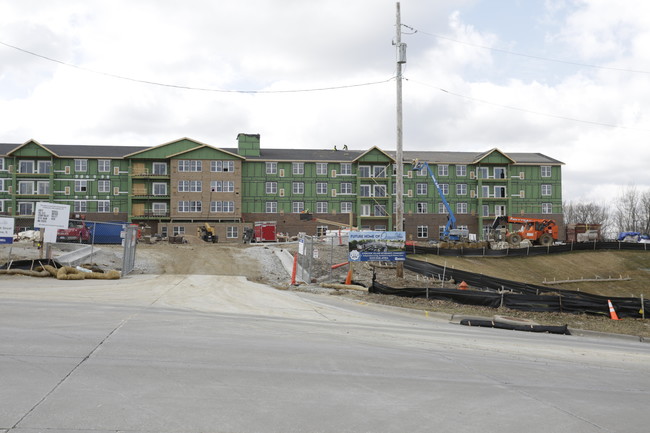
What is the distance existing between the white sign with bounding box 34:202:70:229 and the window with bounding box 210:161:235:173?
4808 centimetres

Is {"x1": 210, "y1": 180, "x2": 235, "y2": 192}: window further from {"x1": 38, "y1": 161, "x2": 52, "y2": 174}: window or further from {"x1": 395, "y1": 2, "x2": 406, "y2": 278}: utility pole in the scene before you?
{"x1": 395, "y1": 2, "x2": 406, "y2": 278}: utility pole

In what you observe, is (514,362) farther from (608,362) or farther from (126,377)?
(126,377)

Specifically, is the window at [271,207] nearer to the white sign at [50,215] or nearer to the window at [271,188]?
the window at [271,188]

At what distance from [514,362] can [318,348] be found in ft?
11.9

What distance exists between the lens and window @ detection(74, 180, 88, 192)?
A: 69.7m

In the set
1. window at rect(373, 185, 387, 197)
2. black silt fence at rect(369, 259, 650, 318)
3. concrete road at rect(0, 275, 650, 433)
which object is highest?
window at rect(373, 185, 387, 197)

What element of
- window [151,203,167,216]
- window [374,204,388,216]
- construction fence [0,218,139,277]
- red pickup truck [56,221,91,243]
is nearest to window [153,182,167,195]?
window [151,203,167,216]

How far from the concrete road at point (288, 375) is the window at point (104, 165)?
6062 cm

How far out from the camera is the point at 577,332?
16.0 meters

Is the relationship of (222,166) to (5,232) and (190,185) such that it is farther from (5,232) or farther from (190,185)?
(5,232)

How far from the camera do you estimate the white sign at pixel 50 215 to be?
2075 cm

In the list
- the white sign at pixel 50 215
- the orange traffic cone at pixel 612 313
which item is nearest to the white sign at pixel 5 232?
the white sign at pixel 50 215

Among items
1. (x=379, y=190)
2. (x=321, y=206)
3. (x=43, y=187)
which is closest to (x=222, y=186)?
(x=321, y=206)

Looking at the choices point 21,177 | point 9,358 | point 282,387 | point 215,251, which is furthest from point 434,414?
point 21,177
